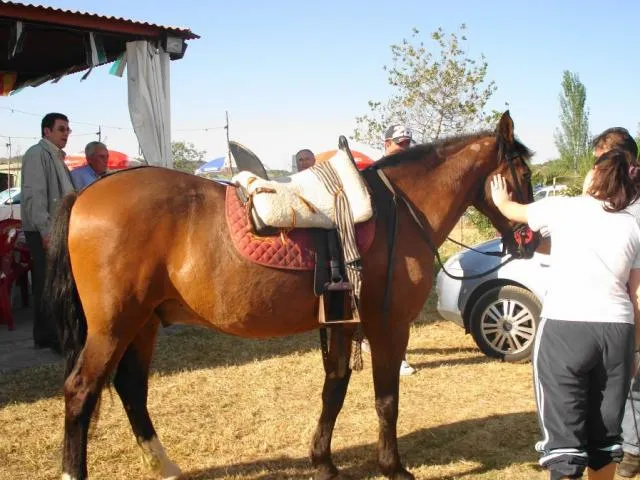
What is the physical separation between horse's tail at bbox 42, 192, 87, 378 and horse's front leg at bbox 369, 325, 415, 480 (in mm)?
1607

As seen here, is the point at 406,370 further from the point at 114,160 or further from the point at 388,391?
the point at 114,160

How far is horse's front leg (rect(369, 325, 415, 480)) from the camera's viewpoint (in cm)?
323

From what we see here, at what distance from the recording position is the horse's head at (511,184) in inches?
133

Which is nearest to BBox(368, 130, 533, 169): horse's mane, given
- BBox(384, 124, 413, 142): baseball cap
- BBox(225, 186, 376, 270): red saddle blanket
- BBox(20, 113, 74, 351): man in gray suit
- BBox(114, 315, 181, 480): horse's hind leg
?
BBox(225, 186, 376, 270): red saddle blanket

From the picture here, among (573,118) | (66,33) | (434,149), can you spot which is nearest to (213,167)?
(66,33)

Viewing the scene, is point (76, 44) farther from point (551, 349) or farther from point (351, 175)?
point (551, 349)

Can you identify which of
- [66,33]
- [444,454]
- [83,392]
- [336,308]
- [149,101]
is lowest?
[444,454]

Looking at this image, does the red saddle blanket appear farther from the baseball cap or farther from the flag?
the flag

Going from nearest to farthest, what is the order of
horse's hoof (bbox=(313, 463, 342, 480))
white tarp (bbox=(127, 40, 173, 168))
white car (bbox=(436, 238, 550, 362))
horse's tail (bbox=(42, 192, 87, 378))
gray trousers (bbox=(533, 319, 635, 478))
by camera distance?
gray trousers (bbox=(533, 319, 635, 478)) < horse's tail (bbox=(42, 192, 87, 378)) < horse's hoof (bbox=(313, 463, 342, 480)) < white car (bbox=(436, 238, 550, 362)) < white tarp (bbox=(127, 40, 173, 168))

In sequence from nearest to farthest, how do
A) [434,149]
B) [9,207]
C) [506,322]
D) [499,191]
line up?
[499,191]
[434,149]
[506,322]
[9,207]

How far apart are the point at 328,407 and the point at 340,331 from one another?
0.54 meters

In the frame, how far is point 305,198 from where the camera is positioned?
301 cm

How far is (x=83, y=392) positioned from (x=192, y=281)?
0.77 m

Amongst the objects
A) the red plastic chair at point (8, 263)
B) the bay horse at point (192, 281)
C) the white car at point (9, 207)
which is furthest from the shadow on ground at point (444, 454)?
the white car at point (9, 207)
